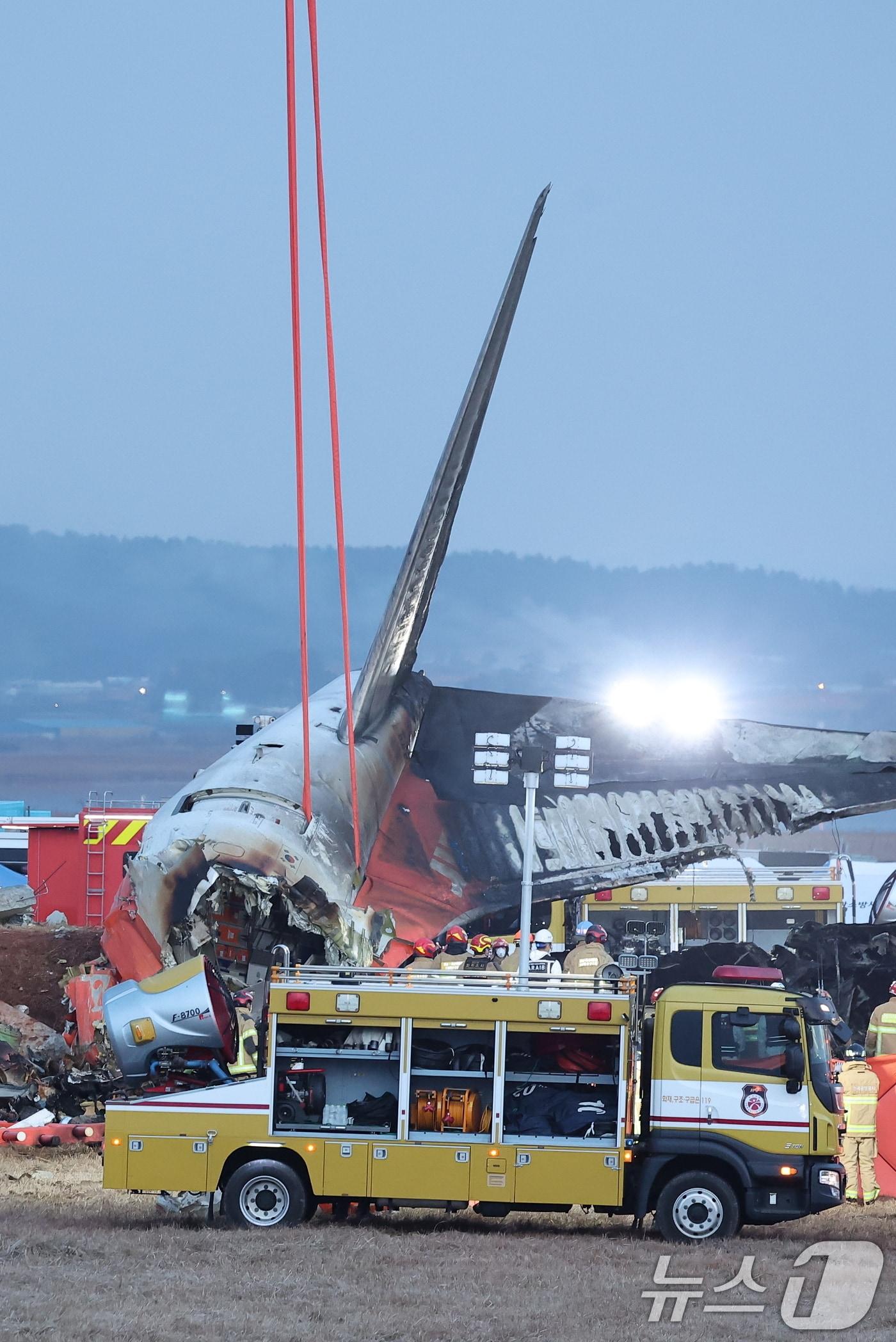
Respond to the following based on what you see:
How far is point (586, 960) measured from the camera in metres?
20.1

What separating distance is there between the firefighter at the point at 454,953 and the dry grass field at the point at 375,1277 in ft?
24.5

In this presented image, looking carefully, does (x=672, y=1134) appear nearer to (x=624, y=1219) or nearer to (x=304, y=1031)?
(x=624, y=1219)

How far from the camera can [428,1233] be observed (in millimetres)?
12328

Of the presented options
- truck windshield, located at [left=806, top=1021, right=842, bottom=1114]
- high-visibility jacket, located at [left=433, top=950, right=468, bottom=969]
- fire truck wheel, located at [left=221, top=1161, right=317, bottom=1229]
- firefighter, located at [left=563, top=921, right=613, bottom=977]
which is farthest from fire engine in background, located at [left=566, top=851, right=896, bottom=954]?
fire truck wheel, located at [left=221, top=1161, right=317, bottom=1229]

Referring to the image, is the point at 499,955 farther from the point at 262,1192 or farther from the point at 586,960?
the point at 262,1192

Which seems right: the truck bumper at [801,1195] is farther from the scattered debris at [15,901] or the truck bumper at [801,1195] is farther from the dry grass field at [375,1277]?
the scattered debris at [15,901]

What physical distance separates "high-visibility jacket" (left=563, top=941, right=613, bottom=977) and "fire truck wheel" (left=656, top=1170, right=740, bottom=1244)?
7.60m

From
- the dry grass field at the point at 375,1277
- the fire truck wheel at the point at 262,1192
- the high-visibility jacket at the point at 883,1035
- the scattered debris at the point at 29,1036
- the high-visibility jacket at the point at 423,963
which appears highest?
the high-visibility jacket at the point at 423,963

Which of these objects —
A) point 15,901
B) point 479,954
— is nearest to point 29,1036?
point 479,954

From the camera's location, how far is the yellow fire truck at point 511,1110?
1203cm

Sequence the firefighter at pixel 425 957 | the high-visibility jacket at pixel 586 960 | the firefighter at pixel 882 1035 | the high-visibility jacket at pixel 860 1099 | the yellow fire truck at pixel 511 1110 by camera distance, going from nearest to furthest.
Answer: the yellow fire truck at pixel 511 1110 < the high-visibility jacket at pixel 860 1099 < the firefighter at pixel 882 1035 < the high-visibility jacket at pixel 586 960 < the firefighter at pixel 425 957

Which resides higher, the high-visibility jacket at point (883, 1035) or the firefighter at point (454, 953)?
the firefighter at point (454, 953)

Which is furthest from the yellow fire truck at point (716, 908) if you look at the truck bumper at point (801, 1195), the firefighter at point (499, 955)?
the truck bumper at point (801, 1195)

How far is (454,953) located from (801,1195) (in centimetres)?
950
